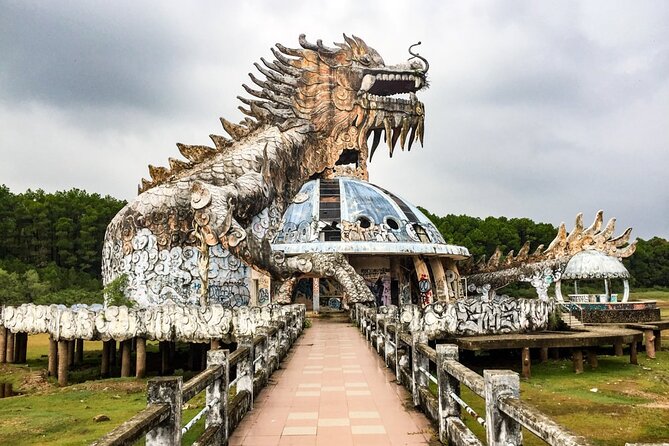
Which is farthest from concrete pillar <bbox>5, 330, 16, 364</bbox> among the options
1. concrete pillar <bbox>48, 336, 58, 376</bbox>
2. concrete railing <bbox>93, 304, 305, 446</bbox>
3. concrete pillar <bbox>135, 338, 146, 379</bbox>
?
concrete railing <bbox>93, 304, 305, 446</bbox>

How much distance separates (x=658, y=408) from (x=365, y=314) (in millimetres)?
7168

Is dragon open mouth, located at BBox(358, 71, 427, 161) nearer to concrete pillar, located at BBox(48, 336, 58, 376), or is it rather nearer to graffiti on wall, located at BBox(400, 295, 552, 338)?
graffiti on wall, located at BBox(400, 295, 552, 338)

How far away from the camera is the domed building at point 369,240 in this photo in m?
23.6

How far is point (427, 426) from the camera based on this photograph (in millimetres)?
6527

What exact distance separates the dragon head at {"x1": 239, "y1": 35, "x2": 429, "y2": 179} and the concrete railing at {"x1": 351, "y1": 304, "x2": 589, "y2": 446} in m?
17.1

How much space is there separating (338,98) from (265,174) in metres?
5.84

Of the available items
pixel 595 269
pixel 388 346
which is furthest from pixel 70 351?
pixel 595 269

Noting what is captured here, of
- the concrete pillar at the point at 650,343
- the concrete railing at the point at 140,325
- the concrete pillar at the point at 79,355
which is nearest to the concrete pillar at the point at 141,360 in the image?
the concrete railing at the point at 140,325

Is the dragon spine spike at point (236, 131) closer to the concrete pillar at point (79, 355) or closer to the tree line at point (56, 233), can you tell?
the concrete pillar at point (79, 355)

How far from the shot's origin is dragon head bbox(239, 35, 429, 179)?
2573 centimetres

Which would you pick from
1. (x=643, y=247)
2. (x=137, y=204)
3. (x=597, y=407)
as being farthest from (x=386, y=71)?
(x=643, y=247)

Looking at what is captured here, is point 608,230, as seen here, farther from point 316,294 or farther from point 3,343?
point 3,343

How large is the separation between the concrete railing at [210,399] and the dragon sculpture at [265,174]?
30.8 feet

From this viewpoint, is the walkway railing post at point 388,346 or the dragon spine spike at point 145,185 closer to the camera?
the walkway railing post at point 388,346
